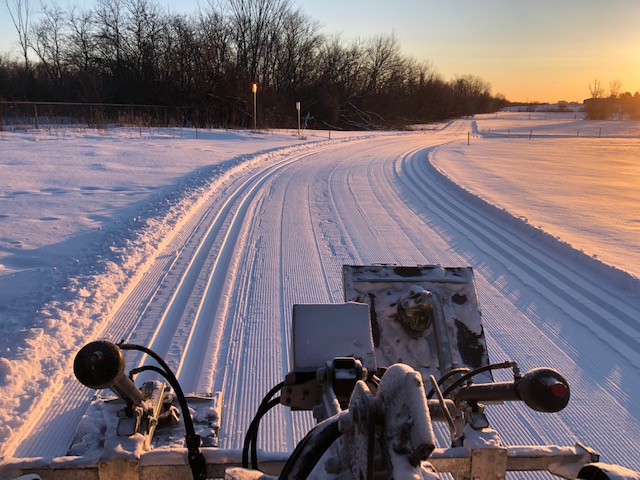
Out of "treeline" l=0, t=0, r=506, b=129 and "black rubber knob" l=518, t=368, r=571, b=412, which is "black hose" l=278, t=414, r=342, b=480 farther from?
"treeline" l=0, t=0, r=506, b=129

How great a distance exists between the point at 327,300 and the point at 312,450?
10.8 ft

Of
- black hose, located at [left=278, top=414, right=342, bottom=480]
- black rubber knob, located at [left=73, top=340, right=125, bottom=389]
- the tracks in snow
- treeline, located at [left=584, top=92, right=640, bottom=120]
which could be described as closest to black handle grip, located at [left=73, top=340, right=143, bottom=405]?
black rubber knob, located at [left=73, top=340, right=125, bottom=389]

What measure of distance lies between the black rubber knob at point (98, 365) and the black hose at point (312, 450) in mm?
646

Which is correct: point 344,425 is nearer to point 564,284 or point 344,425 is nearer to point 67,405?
point 67,405

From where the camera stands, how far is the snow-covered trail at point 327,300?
9.41 feet

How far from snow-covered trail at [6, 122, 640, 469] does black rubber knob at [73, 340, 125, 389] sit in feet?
4.15

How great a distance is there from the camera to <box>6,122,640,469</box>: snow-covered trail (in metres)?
2.87

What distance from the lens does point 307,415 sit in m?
2.93

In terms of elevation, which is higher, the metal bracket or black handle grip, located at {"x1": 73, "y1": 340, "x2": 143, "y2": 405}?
black handle grip, located at {"x1": 73, "y1": 340, "x2": 143, "y2": 405}

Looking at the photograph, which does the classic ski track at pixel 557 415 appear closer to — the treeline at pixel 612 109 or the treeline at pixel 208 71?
the treeline at pixel 208 71

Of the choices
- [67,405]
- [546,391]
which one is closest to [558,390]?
[546,391]

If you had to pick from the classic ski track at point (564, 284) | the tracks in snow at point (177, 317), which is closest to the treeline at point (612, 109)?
the classic ski track at point (564, 284)

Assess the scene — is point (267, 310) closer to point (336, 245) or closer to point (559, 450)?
point (336, 245)

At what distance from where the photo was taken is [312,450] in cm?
113
